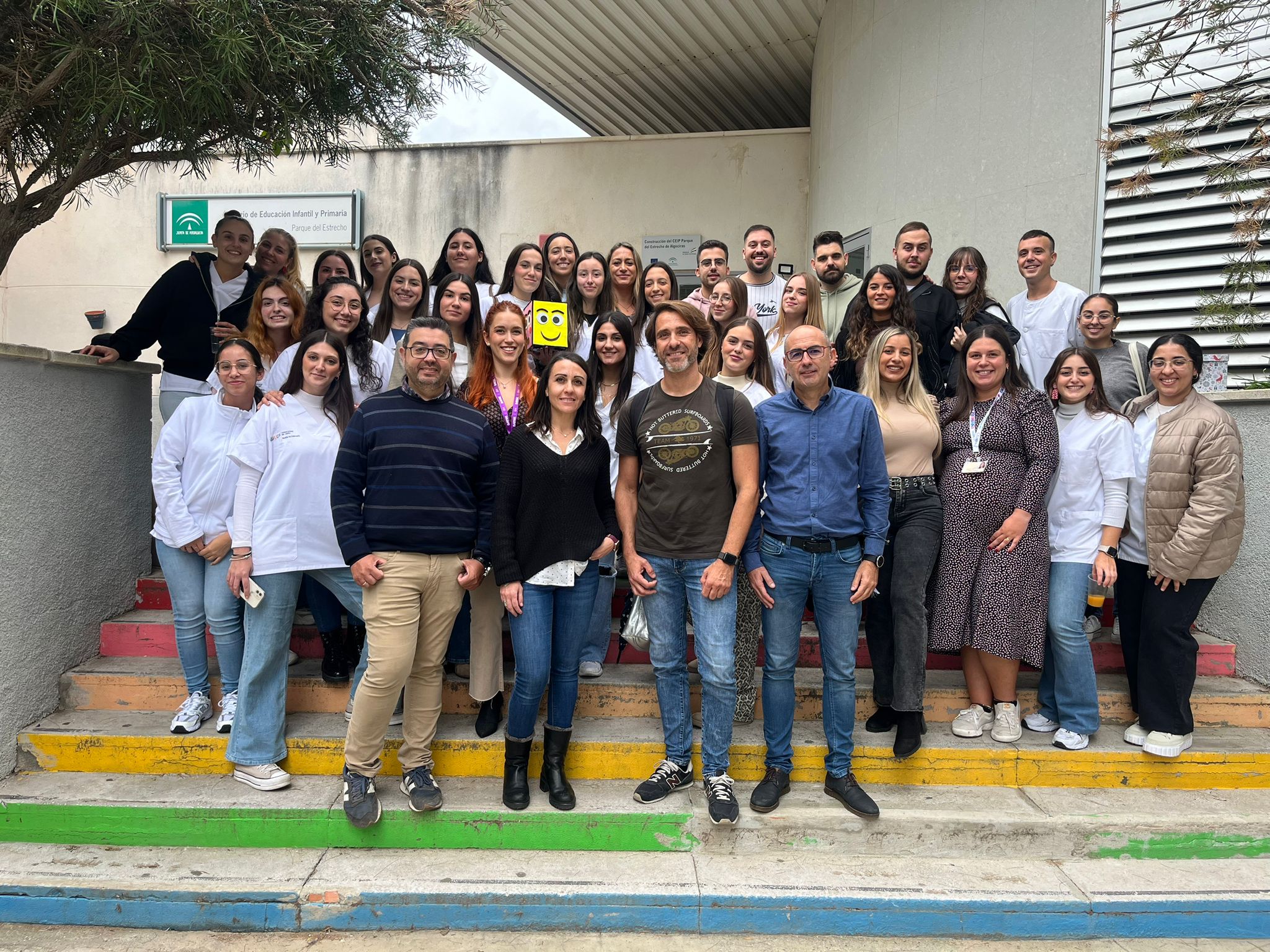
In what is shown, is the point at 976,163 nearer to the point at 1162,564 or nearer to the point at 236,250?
the point at 1162,564

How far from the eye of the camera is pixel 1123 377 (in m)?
4.67

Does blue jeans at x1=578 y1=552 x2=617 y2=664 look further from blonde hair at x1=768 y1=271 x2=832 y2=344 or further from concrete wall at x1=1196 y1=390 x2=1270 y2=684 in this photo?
concrete wall at x1=1196 y1=390 x2=1270 y2=684

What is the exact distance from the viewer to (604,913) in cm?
320

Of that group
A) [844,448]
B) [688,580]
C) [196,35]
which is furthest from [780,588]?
[196,35]

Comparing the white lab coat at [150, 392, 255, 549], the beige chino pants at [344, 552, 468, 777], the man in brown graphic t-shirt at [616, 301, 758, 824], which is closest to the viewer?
the beige chino pants at [344, 552, 468, 777]

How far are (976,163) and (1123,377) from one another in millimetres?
3105

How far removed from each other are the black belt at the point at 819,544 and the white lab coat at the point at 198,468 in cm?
266

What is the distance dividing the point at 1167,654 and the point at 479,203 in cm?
955

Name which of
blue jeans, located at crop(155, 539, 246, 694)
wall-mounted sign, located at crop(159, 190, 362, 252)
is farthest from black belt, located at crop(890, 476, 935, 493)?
wall-mounted sign, located at crop(159, 190, 362, 252)

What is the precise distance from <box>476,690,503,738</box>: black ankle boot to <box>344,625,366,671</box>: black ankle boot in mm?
768

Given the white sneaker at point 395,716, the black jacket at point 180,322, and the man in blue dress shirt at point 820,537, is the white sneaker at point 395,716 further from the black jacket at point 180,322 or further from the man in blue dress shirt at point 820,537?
the black jacket at point 180,322

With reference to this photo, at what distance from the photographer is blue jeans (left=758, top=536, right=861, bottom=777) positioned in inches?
141

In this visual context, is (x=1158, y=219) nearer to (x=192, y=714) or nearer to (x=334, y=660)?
(x=334, y=660)

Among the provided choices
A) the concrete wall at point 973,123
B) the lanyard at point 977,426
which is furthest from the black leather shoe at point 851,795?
the concrete wall at point 973,123
